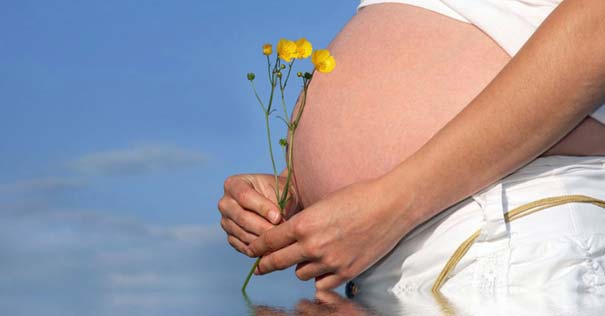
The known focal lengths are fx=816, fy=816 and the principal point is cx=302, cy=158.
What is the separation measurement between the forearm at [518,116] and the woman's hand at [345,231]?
0.08 ft

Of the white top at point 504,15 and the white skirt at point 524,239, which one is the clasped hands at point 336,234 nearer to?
the white skirt at point 524,239

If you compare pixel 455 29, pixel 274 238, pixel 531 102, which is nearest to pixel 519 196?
pixel 531 102

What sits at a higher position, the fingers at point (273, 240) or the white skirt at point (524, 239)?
the fingers at point (273, 240)

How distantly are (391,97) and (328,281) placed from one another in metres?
0.36

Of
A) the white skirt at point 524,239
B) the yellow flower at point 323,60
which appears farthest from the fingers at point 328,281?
the yellow flower at point 323,60

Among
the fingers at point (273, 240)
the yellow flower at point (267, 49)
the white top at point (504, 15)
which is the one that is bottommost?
the fingers at point (273, 240)

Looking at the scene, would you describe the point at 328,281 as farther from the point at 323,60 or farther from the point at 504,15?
the point at 504,15

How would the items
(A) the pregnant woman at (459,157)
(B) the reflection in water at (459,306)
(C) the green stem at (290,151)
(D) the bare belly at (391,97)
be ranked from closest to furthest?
(B) the reflection in water at (459,306), (A) the pregnant woman at (459,157), (D) the bare belly at (391,97), (C) the green stem at (290,151)

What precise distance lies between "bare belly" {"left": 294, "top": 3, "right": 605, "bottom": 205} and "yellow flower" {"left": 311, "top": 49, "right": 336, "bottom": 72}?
44mm

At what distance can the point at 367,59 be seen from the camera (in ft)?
5.21

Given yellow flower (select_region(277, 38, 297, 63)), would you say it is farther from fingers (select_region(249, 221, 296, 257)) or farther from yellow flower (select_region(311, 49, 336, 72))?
fingers (select_region(249, 221, 296, 257))

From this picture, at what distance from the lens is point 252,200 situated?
169 cm

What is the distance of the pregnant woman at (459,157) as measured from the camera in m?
1.32

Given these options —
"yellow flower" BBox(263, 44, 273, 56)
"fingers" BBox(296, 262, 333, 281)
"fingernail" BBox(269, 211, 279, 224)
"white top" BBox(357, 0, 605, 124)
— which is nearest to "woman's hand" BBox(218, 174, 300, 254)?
"fingernail" BBox(269, 211, 279, 224)
